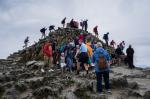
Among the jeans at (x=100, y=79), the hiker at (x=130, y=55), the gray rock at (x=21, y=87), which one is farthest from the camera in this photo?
the hiker at (x=130, y=55)

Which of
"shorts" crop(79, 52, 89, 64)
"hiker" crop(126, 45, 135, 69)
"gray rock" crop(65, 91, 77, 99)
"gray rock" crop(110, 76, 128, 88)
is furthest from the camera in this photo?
"hiker" crop(126, 45, 135, 69)

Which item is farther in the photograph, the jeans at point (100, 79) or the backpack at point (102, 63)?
the jeans at point (100, 79)

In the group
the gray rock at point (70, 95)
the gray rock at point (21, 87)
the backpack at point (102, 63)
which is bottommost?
the gray rock at point (70, 95)

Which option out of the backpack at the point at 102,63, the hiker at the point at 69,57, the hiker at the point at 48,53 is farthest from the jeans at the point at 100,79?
the hiker at the point at 48,53

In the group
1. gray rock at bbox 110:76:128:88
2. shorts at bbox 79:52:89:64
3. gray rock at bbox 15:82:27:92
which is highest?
shorts at bbox 79:52:89:64

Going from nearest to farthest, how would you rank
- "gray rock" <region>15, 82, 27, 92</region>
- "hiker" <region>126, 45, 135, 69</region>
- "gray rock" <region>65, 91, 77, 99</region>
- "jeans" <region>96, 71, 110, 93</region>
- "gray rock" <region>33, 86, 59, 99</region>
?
"jeans" <region>96, 71, 110, 93</region>
"gray rock" <region>65, 91, 77, 99</region>
"gray rock" <region>33, 86, 59, 99</region>
"gray rock" <region>15, 82, 27, 92</region>
"hiker" <region>126, 45, 135, 69</region>

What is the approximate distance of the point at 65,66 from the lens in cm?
3312

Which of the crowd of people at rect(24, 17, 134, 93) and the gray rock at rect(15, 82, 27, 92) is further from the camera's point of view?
the gray rock at rect(15, 82, 27, 92)

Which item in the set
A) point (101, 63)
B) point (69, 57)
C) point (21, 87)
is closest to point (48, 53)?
point (69, 57)

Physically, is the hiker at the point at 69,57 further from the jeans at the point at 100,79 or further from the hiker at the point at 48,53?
the jeans at the point at 100,79

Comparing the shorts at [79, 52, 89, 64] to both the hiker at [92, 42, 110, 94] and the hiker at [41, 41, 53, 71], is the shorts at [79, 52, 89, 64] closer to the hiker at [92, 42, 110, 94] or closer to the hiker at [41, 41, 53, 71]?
the hiker at [92, 42, 110, 94]

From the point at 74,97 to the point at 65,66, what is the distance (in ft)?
35.2

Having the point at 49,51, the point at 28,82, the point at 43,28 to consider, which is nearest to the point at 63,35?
the point at 43,28

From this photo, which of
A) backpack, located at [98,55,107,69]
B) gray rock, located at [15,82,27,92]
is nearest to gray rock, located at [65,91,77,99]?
backpack, located at [98,55,107,69]
